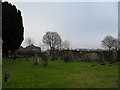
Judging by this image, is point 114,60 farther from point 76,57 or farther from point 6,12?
point 6,12

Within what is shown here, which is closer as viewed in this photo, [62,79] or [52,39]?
[62,79]

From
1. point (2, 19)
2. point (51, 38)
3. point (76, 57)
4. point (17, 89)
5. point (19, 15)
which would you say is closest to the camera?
point (17, 89)

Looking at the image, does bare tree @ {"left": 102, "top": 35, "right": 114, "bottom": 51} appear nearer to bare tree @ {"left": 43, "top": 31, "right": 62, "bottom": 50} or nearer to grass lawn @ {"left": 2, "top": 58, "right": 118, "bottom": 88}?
bare tree @ {"left": 43, "top": 31, "right": 62, "bottom": 50}

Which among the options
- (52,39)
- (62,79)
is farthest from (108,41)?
(62,79)

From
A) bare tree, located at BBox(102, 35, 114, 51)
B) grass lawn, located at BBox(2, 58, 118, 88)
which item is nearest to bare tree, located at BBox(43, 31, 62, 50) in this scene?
bare tree, located at BBox(102, 35, 114, 51)

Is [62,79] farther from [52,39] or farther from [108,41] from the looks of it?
[108,41]

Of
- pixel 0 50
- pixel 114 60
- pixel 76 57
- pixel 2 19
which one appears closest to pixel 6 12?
pixel 2 19

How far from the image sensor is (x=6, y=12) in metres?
24.6

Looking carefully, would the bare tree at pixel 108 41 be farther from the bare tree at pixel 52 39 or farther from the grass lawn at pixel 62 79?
the grass lawn at pixel 62 79

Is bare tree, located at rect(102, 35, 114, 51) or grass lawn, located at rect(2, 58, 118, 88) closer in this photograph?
grass lawn, located at rect(2, 58, 118, 88)

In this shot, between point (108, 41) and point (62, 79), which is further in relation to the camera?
point (108, 41)

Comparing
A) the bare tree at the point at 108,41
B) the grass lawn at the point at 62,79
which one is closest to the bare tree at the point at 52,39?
the bare tree at the point at 108,41

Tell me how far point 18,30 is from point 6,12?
3.04 metres

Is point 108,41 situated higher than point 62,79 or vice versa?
point 108,41
